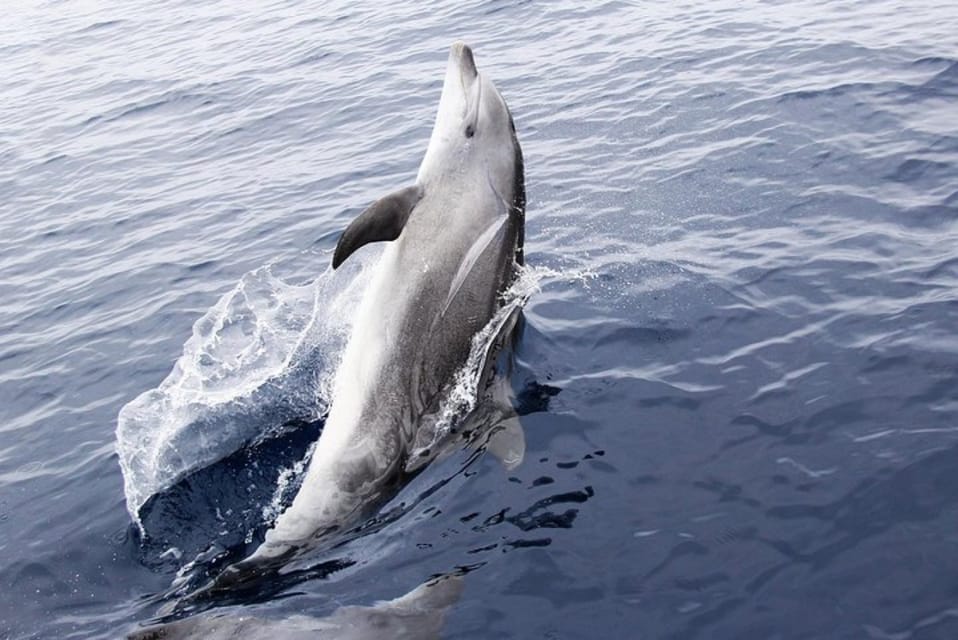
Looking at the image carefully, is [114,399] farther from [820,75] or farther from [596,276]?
[820,75]

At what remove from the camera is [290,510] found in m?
9.27

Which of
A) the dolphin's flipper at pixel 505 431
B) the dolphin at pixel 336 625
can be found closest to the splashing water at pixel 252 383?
the dolphin's flipper at pixel 505 431

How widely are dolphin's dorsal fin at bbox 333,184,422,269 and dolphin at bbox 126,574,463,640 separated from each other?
3.21 metres

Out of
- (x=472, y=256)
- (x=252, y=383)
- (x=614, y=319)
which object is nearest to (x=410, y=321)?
(x=472, y=256)

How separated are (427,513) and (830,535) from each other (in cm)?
348

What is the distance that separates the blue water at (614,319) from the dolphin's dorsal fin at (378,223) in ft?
7.55

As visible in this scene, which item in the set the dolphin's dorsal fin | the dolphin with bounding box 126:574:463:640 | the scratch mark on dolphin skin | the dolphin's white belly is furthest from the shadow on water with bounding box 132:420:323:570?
the dolphin's dorsal fin

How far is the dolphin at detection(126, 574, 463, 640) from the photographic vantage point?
7.59 m

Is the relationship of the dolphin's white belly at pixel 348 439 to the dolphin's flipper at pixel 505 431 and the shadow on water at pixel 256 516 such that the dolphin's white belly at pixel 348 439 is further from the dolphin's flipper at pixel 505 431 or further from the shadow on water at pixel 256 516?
the dolphin's flipper at pixel 505 431

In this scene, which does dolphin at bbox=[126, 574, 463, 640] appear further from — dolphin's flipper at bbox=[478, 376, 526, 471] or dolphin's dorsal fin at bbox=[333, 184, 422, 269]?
dolphin's dorsal fin at bbox=[333, 184, 422, 269]

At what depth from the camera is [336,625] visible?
25.4 feet

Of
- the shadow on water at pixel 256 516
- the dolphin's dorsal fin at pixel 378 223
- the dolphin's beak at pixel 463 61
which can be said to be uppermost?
the dolphin's beak at pixel 463 61

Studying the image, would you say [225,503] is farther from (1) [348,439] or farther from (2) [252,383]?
(2) [252,383]

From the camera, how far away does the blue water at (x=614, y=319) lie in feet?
27.5
